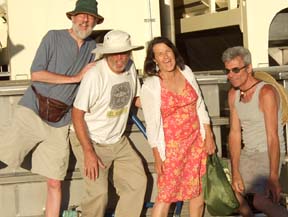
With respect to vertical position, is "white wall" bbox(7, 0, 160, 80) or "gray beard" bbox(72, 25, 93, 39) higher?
"white wall" bbox(7, 0, 160, 80)

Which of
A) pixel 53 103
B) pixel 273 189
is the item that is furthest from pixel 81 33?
pixel 273 189

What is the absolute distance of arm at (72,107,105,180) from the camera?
4.45 meters

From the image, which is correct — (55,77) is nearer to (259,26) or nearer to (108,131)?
(108,131)

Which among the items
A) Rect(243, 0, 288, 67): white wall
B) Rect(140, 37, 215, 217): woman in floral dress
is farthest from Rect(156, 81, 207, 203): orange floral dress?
Rect(243, 0, 288, 67): white wall

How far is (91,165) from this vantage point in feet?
14.9

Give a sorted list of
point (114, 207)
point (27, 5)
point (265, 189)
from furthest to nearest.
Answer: point (27, 5) < point (114, 207) < point (265, 189)

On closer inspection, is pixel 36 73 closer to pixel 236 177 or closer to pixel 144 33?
pixel 236 177

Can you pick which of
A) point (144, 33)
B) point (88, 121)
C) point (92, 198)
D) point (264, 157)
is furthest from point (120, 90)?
point (144, 33)

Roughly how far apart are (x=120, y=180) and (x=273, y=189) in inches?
39.8

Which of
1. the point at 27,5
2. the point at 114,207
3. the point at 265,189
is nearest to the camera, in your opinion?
the point at 265,189

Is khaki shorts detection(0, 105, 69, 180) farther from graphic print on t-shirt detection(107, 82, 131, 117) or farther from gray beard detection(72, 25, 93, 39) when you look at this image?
gray beard detection(72, 25, 93, 39)

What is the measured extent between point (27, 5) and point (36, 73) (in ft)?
9.36

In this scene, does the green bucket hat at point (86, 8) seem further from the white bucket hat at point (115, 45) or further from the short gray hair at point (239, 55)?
the short gray hair at point (239, 55)

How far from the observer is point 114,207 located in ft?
16.8
